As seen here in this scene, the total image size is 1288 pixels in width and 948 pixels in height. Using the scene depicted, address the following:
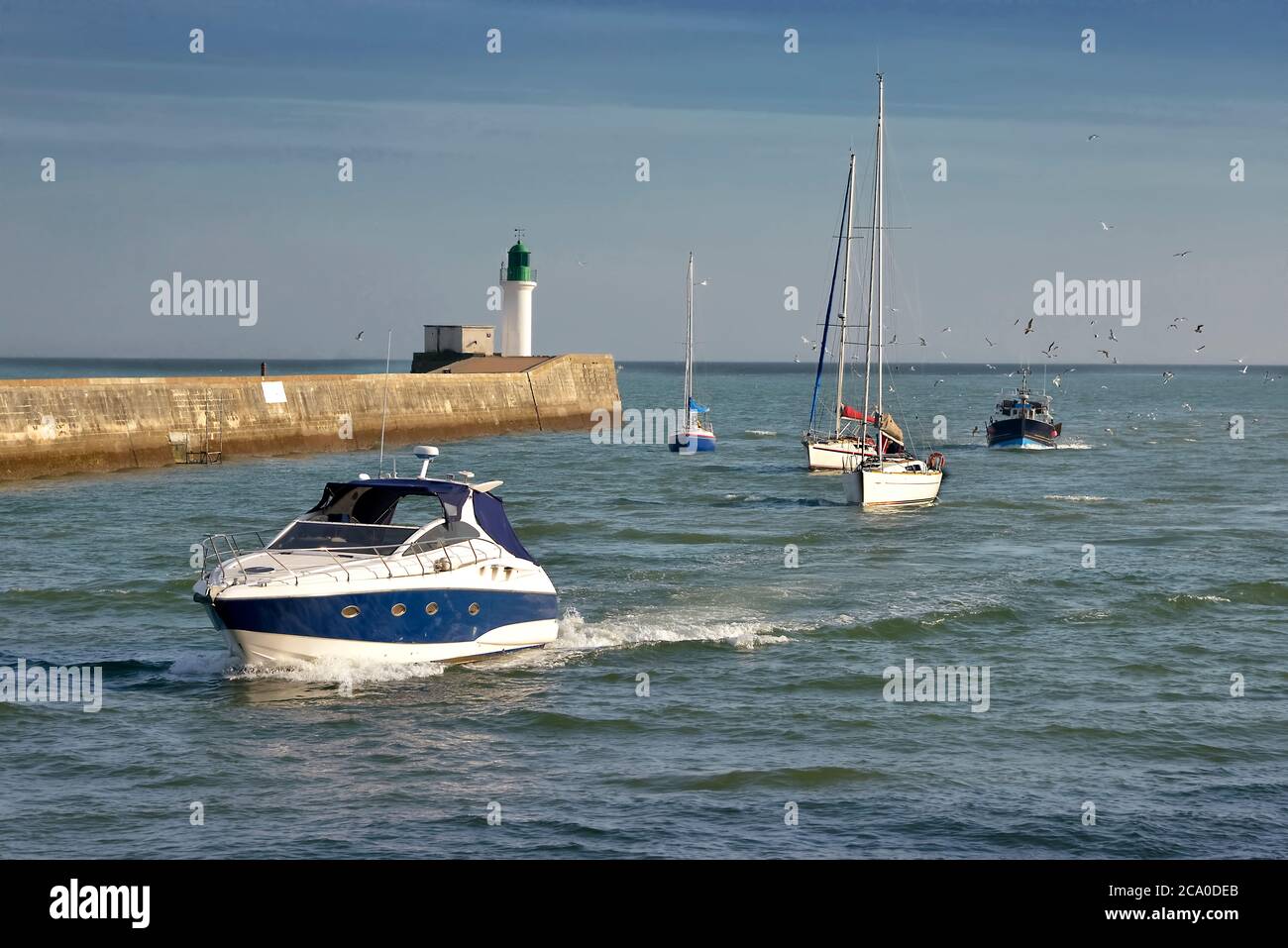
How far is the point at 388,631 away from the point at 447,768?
348 cm

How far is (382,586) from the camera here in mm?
17641

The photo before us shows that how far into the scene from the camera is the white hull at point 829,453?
4950 centimetres

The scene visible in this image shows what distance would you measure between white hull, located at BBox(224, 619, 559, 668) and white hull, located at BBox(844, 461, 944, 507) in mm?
21857

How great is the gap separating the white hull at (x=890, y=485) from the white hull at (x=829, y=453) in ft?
26.9

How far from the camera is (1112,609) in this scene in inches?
960

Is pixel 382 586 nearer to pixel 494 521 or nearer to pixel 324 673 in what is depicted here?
pixel 324 673

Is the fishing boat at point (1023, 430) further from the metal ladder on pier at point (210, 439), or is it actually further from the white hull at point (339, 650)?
the white hull at point (339, 650)

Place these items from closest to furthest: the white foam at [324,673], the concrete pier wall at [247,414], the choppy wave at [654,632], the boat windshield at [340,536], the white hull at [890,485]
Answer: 1. the white foam at [324,673]
2. the boat windshield at [340,536]
3. the choppy wave at [654,632]
4. the white hull at [890,485]
5. the concrete pier wall at [247,414]

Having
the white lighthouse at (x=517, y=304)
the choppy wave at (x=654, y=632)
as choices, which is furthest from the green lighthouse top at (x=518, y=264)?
the choppy wave at (x=654, y=632)

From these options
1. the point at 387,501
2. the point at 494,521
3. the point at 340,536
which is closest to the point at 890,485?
the point at 494,521

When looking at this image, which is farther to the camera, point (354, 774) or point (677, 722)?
point (677, 722)

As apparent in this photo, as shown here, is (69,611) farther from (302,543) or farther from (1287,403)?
(1287,403)

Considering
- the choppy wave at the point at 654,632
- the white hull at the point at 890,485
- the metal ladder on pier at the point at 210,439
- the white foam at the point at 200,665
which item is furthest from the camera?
the metal ladder on pier at the point at 210,439
